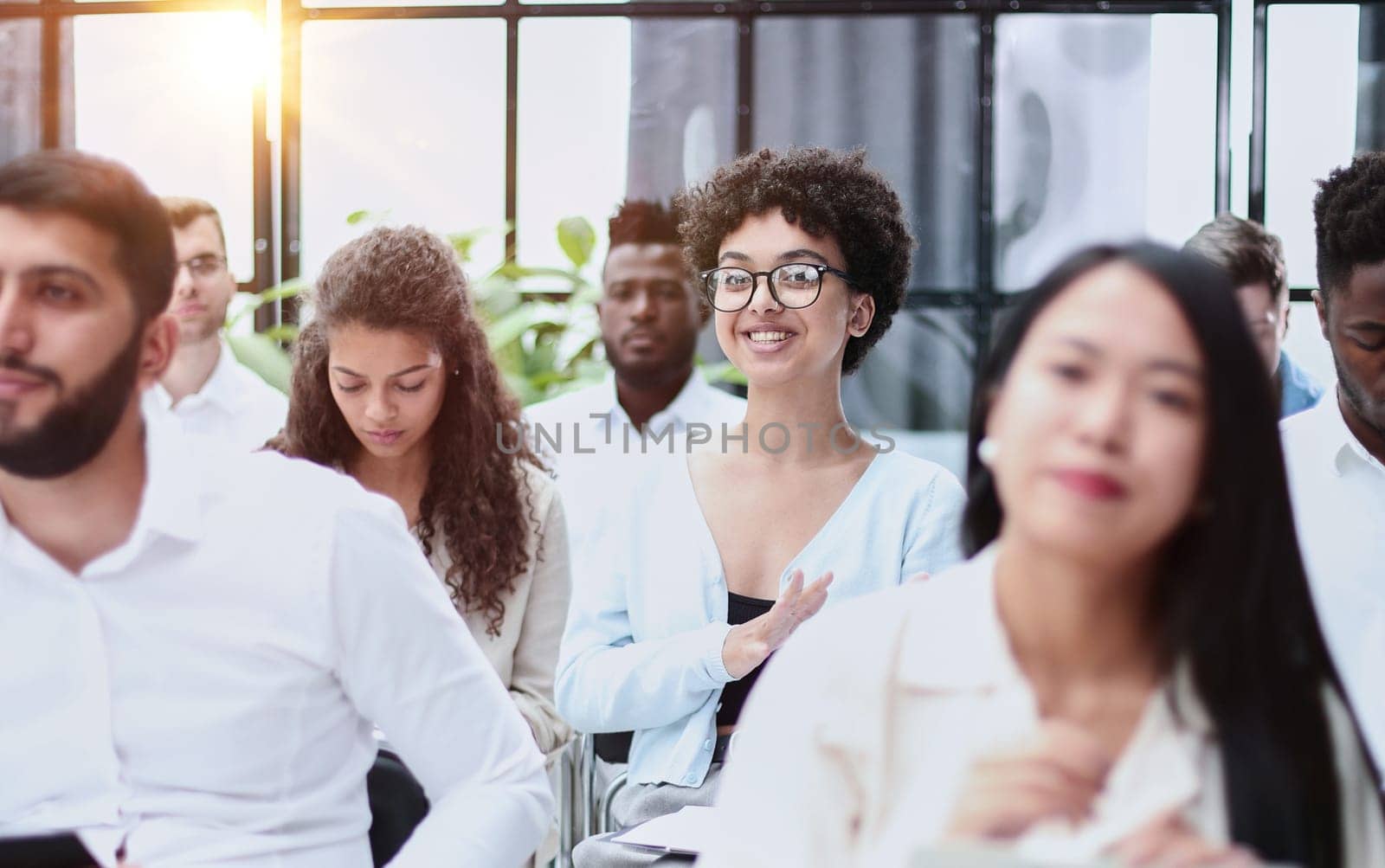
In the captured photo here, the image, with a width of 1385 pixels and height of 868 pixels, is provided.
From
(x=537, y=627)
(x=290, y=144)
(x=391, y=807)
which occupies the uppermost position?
(x=290, y=144)

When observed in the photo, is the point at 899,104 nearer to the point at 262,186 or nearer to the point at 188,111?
the point at 262,186

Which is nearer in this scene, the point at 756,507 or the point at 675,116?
the point at 756,507

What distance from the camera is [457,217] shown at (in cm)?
539

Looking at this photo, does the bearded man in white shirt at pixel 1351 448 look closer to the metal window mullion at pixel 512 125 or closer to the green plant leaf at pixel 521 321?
the green plant leaf at pixel 521 321

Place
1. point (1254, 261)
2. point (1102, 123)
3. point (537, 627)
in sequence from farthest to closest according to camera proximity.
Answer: point (1102, 123) < point (1254, 261) < point (537, 627)

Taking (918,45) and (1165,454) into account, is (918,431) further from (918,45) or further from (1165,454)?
(1165,454)

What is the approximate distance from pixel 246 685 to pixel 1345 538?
1.62 meters

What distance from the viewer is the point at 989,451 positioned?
1154 mm

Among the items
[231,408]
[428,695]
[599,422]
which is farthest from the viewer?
[599,422]

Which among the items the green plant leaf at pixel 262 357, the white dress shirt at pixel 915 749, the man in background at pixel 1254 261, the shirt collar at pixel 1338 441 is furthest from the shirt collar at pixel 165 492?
the green plant leaf at pixel 262 357

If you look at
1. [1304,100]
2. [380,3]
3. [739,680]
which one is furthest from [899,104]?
[739,680]

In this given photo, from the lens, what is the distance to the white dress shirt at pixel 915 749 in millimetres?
1053

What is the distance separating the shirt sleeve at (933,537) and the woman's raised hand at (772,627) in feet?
0.81

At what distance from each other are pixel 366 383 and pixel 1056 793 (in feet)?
6.19
